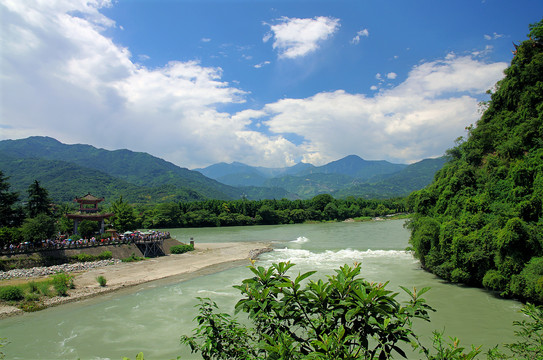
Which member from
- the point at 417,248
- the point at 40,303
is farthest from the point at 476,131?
the point at 40,303

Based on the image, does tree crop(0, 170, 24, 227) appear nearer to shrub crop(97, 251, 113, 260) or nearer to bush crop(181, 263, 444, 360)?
shrub crop(97, 251, 113, 260)

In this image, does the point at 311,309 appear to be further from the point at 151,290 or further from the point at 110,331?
the point at 151,290

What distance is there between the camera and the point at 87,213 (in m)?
38.1

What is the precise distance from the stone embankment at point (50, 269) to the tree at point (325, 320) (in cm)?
2778

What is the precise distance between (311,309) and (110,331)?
15.1 m

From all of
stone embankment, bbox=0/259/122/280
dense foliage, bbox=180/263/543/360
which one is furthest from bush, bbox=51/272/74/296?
dense foliage, bbox=180/263/543/360

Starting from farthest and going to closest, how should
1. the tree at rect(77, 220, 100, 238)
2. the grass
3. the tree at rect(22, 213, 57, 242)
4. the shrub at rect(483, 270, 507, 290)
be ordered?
the tree at rect(77, 220, 100, 238), the tree at rect(22, 213, 57, 242), the grass, the shrub at rect(483, 270, 507, 290)

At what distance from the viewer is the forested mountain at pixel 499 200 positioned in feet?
52.5

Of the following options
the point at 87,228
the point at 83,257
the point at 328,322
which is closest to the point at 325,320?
the point at 328,322

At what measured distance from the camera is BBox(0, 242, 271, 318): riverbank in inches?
769

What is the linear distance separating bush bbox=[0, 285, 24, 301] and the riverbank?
835 mm

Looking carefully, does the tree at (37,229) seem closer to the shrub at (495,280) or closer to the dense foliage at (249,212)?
the shrub at (495,280)

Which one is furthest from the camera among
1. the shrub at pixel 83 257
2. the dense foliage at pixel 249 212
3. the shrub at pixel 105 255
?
the dense foliage at pixel 249 212

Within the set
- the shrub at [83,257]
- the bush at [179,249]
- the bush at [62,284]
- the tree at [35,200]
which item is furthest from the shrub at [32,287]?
the tree at [35,200]
